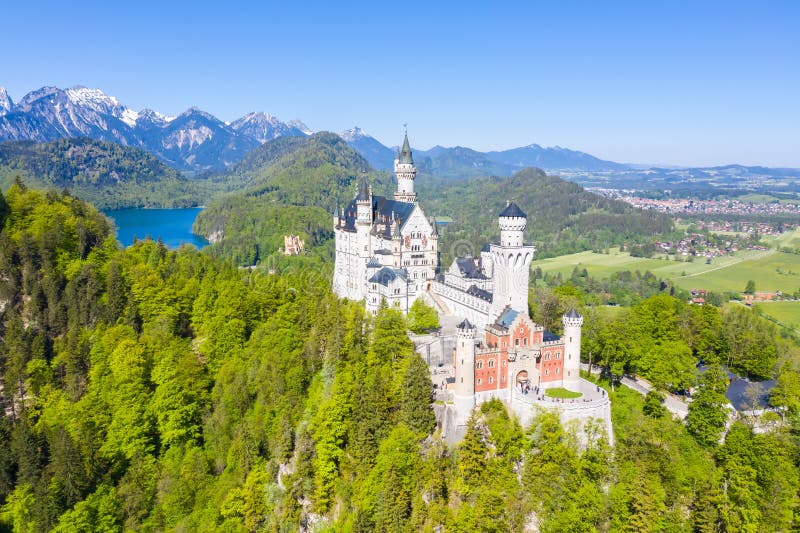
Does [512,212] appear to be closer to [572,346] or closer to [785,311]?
[572,346]

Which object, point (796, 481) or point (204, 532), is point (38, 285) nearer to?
point (204, 532)

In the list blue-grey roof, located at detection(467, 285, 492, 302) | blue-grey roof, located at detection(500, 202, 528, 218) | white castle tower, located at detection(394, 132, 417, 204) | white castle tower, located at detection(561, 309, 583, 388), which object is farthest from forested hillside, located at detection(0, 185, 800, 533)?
white castle tower, located at detection(394, 132, 417, 204)

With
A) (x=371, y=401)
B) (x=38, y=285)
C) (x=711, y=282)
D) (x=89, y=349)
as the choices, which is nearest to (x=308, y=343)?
(x=371, y=401)

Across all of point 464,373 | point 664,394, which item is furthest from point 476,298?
point 664,394

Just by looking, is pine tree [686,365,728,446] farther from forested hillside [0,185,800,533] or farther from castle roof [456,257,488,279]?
castle roof [456,257,488,279]

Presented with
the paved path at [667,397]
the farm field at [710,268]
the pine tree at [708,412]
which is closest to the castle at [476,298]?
the pine tree at [708,412]
